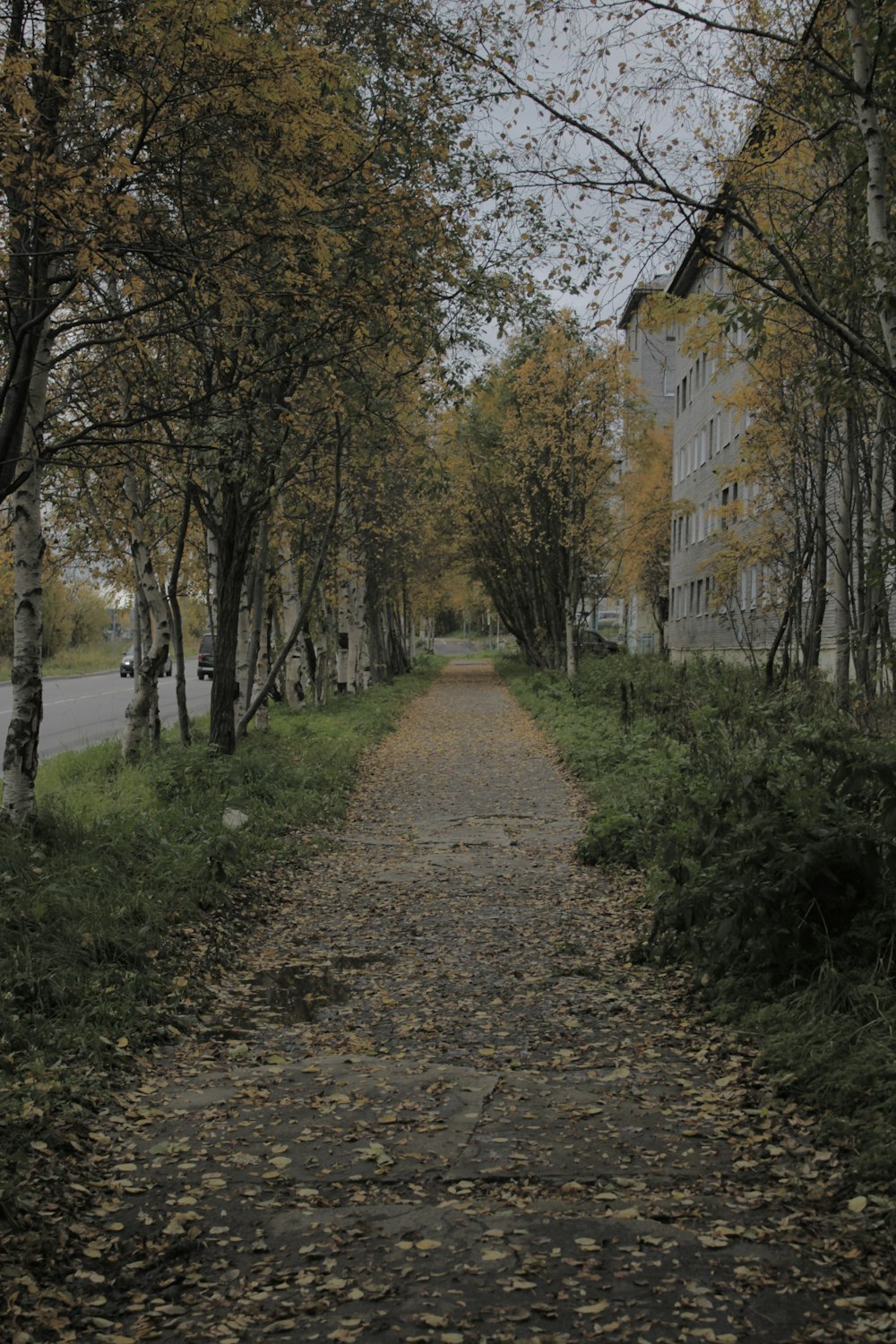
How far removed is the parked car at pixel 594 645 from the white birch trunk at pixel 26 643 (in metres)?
33.6

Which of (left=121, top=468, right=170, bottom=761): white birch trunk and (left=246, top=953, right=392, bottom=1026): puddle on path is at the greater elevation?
(left=121, top=468, right=170, bottom=761): white birch trunk

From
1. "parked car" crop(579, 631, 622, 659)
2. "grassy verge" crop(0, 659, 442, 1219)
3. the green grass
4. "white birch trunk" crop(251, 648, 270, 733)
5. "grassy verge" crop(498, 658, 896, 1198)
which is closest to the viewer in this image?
"grassy verge" crop(498, 658, 896, 1198)

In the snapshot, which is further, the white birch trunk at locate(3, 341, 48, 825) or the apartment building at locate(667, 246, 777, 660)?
the apartment building at locate(667, 246, 777, 660)

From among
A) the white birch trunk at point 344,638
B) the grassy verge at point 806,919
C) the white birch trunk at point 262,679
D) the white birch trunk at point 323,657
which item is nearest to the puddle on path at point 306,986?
the grassy verge at point 806,919

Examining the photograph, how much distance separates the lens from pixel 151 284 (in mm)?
9547

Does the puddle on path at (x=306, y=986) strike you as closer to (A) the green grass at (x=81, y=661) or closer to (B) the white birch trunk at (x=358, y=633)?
(B) the white birch trunk at (x=358, y=633)

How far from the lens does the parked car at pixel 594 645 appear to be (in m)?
44.4

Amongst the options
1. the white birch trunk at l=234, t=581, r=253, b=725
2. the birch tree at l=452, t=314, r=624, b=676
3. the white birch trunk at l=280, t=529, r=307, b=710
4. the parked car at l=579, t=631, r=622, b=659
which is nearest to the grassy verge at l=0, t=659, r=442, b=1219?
the white birch trunk at l=234, t=581, r=253, b=725

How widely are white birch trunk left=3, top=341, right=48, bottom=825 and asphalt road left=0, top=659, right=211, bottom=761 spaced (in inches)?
343

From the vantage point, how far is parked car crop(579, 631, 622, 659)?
44.4 m

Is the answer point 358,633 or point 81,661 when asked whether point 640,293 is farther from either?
A: point 81,661

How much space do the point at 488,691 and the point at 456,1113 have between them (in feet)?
111

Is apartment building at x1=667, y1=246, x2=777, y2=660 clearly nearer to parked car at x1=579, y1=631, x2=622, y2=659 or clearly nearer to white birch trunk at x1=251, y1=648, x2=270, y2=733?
parked car at x1=579, y1=631, x2=622, y2=659

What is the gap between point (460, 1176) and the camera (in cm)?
426
